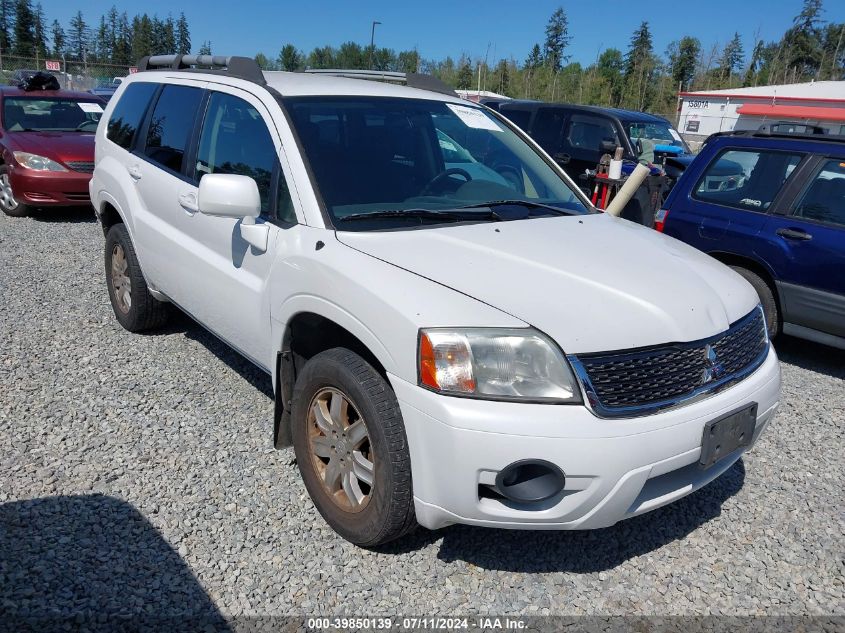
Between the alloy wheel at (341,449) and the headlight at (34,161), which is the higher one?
the headlight at (34,161)

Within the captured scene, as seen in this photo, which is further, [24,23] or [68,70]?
[24,23]

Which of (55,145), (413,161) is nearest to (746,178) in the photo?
(413,161)

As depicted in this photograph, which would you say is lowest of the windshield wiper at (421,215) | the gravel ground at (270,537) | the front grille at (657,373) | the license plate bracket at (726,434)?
the gravel ground at (270,537)

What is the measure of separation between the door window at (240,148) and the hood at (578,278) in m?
0.61

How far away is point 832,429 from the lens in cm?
423

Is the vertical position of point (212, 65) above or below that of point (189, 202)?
above

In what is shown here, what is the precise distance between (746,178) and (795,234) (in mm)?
712

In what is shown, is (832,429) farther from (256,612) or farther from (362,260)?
(256,612)

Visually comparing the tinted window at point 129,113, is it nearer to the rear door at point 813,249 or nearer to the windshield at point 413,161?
the windshield at point 413,161

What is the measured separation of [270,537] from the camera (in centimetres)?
292

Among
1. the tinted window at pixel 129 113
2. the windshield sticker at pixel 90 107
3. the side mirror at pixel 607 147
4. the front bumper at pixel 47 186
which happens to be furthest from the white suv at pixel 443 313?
the windshield sticker at pixel 90 107

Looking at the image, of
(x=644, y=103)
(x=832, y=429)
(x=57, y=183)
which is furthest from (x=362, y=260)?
(x=644, y=103)

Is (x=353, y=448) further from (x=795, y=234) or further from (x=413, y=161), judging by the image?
(x=795, y=234)

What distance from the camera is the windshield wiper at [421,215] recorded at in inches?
118
